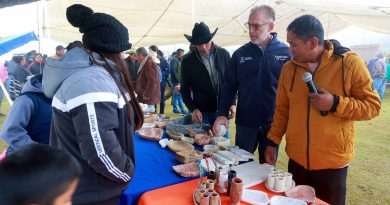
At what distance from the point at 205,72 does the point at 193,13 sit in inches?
133

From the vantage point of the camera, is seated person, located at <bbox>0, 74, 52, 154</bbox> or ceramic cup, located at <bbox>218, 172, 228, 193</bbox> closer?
ceramic cup, located at <bbox>218, 172, 228, 193</bbox>

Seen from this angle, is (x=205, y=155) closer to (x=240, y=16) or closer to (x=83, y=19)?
(x=83, y=19)

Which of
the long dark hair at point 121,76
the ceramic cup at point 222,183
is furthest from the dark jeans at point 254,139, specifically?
the long dark hair at point 121,76

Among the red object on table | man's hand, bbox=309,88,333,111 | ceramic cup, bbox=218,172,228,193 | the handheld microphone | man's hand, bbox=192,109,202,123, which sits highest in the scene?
the handheld microphone

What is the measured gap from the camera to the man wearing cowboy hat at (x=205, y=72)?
112 inches

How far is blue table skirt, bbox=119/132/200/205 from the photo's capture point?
1542 millimetres

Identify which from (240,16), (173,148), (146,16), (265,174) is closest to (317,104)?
(265,174)

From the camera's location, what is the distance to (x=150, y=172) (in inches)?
70.6

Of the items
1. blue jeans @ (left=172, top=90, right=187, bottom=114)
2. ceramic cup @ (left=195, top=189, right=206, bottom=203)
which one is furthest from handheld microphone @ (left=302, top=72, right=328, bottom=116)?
blue jeans @ (left=172, top=90, right=187, bottom=114)

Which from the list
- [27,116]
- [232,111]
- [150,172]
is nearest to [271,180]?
[150,172]

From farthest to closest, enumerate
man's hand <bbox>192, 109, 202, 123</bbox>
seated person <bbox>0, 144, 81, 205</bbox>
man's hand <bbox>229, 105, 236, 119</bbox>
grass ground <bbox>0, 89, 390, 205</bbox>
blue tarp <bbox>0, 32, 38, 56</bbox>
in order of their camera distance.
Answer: blue tarp <bbox>0, 32, 38, 56</bbox> → grass ground <bbox>0, 89, 390, 205</bbox> → man's hand <bbox>192, 109, 202, 123</bbox> → man's hand <bbox>229, 105, 236, 119</bbox> → seated person <bbox>0, 144, 81, 205</bbox>

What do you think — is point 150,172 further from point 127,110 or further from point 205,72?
point 205,72

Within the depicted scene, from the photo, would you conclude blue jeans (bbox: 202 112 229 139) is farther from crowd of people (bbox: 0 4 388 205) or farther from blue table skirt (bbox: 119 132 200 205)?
blue table skirt (bbox: 119 132 200 205)

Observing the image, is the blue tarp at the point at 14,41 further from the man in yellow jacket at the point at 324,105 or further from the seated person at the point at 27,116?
the man in yellow jacket at the point at 324,105
